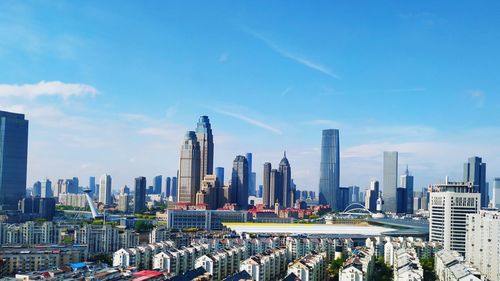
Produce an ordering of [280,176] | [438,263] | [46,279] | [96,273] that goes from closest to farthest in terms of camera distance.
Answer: [46,279], [96,273], [438,263], [280,176]

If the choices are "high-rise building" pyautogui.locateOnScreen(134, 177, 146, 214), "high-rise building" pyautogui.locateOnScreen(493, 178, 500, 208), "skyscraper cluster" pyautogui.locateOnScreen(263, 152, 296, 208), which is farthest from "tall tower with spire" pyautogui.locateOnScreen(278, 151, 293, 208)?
"high-rise building" pyautogui.locateOnScreen(493, 178, 500, 208)

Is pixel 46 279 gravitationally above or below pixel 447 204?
below

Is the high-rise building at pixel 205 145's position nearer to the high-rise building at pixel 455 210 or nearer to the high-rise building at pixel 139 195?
the high-rise building at pixel 139 195

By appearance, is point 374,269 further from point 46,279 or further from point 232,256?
point 46,279

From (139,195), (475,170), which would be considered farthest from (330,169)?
(139,195)

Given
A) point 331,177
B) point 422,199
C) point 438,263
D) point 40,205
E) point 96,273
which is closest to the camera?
point 96,273

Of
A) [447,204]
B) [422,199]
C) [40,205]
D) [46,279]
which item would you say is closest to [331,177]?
[422,199]

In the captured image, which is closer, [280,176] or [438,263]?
[438,263]
